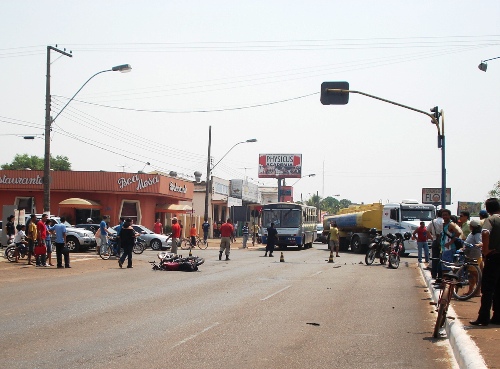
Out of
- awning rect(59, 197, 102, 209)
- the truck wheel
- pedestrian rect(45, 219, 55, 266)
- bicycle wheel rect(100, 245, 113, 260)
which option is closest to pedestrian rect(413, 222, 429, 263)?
bicycle wheel rect(100, 245, 113, 260)

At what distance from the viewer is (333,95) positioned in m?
22.8

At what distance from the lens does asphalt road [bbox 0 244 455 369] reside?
8664mm

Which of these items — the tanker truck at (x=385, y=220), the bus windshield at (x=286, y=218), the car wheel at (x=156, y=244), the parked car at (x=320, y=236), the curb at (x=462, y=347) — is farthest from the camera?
the parked car at (x=320, y=236)

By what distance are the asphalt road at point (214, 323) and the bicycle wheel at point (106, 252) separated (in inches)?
360

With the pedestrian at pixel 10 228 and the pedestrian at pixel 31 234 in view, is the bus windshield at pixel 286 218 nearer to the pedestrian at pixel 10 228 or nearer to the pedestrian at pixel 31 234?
the pedestrian at pixel 10 228

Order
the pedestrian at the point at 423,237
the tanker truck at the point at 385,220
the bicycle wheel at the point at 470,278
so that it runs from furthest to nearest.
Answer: the tanker truck at the point at 385,220, the pedestrian at the point at 423,237, the bicycle wheel at the point at 470,278

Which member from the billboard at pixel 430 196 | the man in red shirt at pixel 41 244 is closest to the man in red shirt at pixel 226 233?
the man in red shirt at pixel 41 244

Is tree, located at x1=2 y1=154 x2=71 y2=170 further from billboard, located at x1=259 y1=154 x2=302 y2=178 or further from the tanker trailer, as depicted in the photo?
the tanker trailer

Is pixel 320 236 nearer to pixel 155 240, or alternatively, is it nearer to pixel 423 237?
pixel 155 240

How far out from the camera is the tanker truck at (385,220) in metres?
39.2

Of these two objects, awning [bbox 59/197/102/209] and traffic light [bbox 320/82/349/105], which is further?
awning [bbox 59/197/102/209]

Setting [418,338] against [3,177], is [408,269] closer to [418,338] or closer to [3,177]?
[418,338]

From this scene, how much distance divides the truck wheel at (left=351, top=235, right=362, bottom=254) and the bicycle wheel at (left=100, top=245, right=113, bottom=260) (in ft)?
60.4

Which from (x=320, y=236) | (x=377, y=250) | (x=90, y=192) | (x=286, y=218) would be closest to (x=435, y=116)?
(x=377, y=250)
